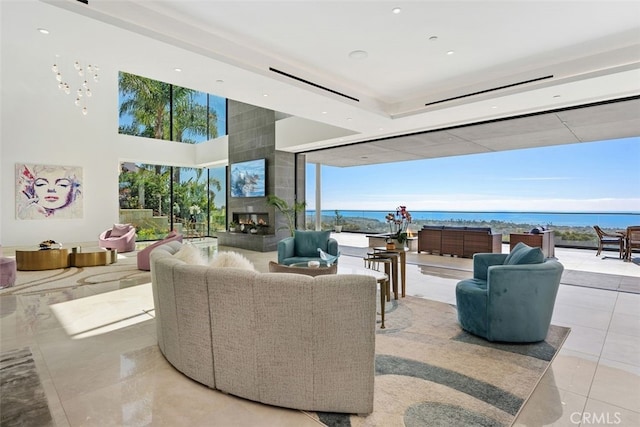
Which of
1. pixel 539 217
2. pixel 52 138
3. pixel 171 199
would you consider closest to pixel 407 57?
pixel 52 138

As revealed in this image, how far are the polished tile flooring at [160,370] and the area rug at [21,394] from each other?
5 centimetres

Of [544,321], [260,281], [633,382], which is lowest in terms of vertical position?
[633,382]

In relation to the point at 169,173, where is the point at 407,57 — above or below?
above

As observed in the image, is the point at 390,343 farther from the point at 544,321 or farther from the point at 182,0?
the point at 182,0

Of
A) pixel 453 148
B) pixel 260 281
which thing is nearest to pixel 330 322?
pixel 260 281

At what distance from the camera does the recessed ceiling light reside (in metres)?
4.19

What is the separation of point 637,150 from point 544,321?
13.9 meters

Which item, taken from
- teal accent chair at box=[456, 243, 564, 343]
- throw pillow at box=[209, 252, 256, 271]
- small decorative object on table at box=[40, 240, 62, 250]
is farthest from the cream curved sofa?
small decorative object on table at box=[40, 240, 62, 250]

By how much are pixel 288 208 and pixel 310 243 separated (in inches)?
146

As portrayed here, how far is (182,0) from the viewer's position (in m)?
3.17

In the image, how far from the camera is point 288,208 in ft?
31.1

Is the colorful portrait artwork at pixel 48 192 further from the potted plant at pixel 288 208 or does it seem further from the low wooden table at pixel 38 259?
the potted plant at pixel 288 208

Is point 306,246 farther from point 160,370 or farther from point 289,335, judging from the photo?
point 289,335

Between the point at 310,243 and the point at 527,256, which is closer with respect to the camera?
the point at 527,256
